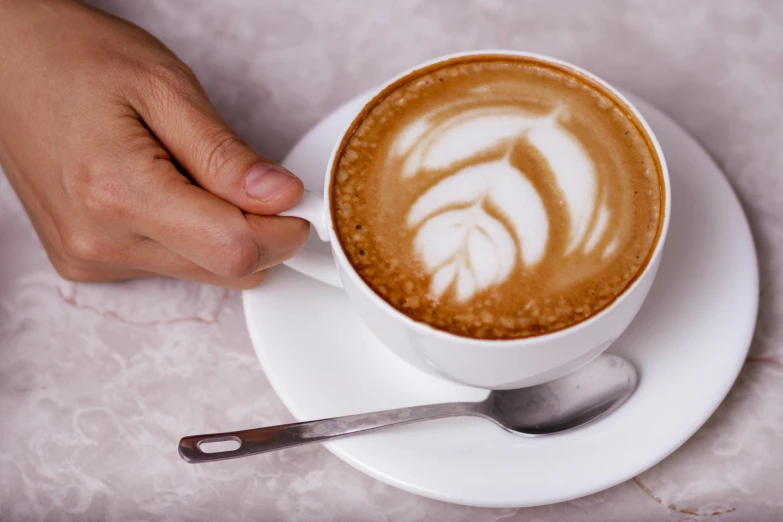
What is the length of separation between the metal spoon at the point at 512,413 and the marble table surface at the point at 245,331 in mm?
169

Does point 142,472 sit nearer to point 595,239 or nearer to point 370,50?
point 595,239

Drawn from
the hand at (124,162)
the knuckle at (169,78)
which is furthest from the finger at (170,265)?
the knuckle at (169,78)

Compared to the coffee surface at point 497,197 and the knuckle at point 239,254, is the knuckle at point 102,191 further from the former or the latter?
the coffee surface at point 497,197

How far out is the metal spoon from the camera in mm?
1008

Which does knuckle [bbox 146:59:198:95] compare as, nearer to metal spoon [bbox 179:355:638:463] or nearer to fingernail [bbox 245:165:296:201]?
fingernail [bbox 245:165:296:201]

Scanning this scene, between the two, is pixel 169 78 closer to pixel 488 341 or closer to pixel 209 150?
pixel 209 150

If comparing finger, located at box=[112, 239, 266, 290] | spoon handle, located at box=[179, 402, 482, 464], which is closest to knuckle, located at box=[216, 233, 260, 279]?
finger, located at box=[112, 239, 266, 290]

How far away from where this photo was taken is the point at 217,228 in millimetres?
1006

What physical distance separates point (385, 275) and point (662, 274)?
18.2 inches

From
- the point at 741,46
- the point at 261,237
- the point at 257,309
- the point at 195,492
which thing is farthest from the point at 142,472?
the point at 741,46

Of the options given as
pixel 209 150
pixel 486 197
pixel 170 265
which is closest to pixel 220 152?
pixel 209 150

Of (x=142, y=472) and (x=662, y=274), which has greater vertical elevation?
(x=662, y=274)

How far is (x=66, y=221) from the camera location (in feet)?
3.86

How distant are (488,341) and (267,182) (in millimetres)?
347
